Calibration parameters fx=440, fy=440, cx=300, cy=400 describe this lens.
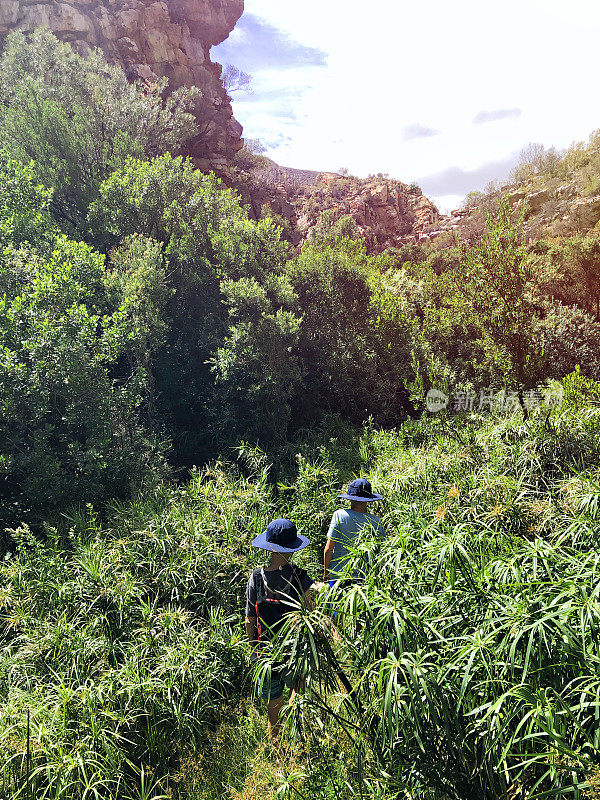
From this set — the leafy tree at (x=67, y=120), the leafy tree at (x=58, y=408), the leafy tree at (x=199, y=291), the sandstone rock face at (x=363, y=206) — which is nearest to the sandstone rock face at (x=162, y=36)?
the sandstone rock face at (x=363, y=206)

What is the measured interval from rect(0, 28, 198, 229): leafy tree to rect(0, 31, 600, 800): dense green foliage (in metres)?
0.08

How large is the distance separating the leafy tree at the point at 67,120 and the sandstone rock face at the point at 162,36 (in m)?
9.38

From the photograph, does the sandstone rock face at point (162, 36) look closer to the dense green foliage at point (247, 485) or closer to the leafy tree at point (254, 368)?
the dense green foliage at point (247, 485)

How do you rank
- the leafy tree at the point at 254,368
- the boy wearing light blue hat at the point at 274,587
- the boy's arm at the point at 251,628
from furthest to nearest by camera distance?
the leafy tree at the point at 254,368, the boy's arm at the point at 251,628, the boy wearing light blue hat at the point at 274,587

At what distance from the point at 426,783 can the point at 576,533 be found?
2.00m

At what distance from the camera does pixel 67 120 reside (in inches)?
442

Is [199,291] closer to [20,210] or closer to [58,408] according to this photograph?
[20,210]

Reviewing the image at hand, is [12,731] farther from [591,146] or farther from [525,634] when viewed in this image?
[591,146]

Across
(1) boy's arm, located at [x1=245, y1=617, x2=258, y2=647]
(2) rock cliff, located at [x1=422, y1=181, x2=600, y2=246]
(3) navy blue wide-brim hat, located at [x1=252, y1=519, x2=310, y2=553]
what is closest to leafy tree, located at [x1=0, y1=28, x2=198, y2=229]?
(3) navy blue wide-brim hat, located at [x1=252, y1=519, x2=310, y2=553]

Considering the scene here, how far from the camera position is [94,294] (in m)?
8.34

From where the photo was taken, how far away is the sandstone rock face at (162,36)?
2027 cm

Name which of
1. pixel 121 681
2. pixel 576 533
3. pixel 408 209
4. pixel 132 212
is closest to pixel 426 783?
pixel 576 533

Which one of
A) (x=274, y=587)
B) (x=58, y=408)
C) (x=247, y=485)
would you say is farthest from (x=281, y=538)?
(x=58, y=408)

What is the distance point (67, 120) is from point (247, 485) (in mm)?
10991
